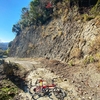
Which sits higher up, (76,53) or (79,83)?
(76,53)

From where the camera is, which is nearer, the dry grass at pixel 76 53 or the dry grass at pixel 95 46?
the dry grass at pixel 95 46

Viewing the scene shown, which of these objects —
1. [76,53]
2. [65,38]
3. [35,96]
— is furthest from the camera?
[65,38]

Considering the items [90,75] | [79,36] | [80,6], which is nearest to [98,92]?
[90,75]

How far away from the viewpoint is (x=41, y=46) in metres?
25.3

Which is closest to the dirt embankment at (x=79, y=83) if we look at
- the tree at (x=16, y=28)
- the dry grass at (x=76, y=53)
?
the dry grass at (x=76, y=53)

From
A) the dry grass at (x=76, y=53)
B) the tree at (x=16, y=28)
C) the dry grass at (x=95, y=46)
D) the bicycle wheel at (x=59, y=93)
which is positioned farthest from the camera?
the tree at (x=16, y=28)

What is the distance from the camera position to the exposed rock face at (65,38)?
15016 mm

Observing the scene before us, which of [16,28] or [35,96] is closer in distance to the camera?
[35,96]

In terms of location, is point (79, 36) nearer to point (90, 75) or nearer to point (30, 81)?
point (90, 75)

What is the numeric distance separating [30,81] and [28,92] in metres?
2.30

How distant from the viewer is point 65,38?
759 inches

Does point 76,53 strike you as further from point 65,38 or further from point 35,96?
point 35,96

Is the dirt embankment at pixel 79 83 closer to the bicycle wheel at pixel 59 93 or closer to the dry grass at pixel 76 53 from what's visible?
the bicycle wheel at pixel 59 93

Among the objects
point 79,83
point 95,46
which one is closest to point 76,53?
point 95,46
